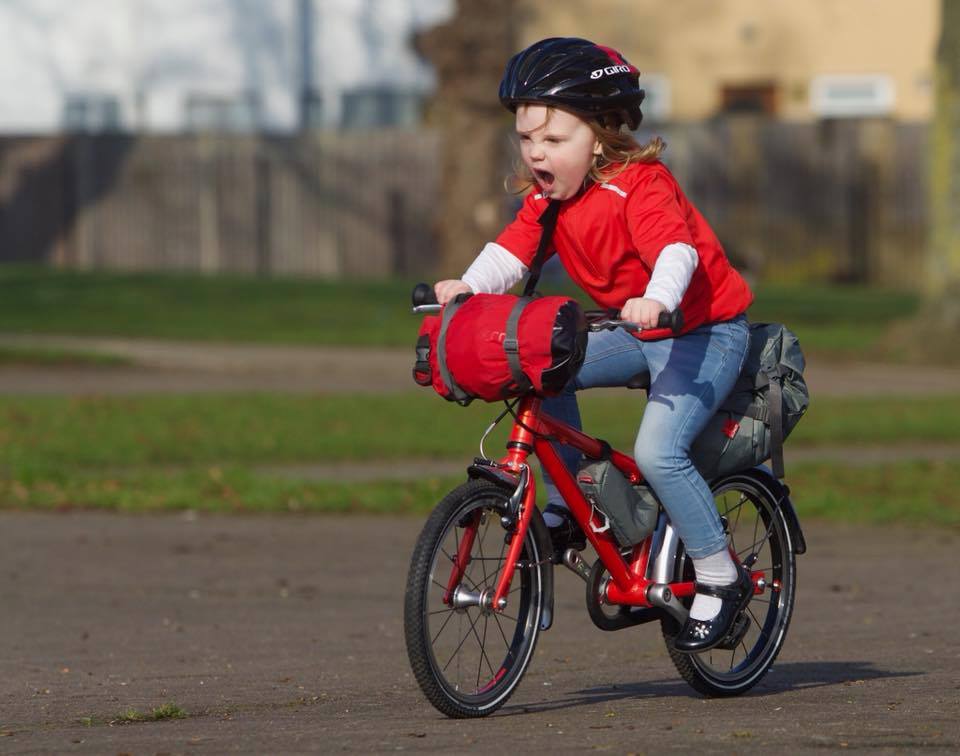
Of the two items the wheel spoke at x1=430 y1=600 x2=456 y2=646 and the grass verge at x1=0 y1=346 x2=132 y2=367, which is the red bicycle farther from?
the grass verge at x1=0 y1=346 x2=132 y2=367

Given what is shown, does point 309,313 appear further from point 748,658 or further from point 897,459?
point 748,658

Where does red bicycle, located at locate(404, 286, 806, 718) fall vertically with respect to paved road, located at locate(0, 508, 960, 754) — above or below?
above

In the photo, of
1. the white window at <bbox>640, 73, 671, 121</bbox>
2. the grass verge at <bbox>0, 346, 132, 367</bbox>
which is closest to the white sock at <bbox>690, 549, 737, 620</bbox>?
the grass verge at <bbox>0, 346, 132, 367</bbox>

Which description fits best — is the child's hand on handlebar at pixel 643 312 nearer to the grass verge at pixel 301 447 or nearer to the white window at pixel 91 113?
the grass verge at pixel 301 447

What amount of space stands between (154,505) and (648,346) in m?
5.63

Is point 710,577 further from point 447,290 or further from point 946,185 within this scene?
point 946,185

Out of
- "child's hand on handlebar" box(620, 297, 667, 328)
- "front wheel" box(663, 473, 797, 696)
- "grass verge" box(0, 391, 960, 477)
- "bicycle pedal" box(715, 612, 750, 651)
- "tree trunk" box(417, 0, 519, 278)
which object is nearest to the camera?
"child's hand on handlebar" box(620, 297, 667, 328)

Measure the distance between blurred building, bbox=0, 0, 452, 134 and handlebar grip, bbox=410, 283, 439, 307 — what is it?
96.5 ft

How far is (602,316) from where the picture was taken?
5.70m

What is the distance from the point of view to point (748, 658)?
643cm

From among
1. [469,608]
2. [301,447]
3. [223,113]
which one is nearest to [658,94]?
[223,113]

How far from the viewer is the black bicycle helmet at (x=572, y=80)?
5.57 metres

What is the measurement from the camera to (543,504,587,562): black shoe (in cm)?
593

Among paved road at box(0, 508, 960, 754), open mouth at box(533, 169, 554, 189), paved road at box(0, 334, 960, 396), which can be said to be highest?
open mouth at box(533, 169, 554, 189)
